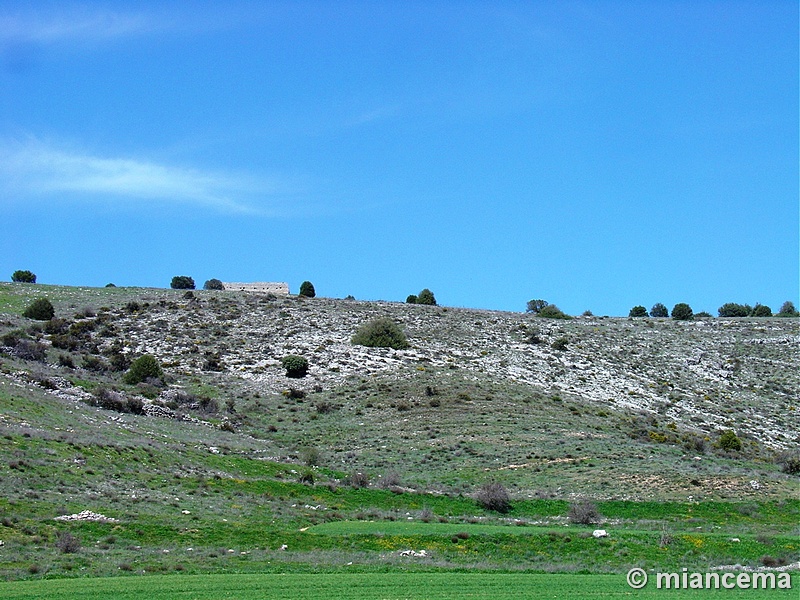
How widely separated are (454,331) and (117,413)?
125ft

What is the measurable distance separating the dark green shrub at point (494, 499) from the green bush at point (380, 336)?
33.4 metres

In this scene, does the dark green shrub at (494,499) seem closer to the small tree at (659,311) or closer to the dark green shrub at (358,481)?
the dark green shrub at (358,481)

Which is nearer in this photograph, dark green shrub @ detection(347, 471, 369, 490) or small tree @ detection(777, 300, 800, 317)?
dark green shrub @ detection(347, 471, 369, 490)

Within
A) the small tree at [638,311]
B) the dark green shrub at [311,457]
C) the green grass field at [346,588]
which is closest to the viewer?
the green grass field at [346,588]

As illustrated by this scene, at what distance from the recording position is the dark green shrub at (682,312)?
102m

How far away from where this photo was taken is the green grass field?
22.9 m

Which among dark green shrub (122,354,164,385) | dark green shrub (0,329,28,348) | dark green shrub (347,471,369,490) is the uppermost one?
dark green shrub (0,329,28,348)

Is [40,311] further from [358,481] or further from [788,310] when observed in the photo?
[788,310]

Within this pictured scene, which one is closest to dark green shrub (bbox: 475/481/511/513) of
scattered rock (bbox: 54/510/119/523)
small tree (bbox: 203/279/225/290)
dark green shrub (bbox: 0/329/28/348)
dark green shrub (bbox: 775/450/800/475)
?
scattered rock (bbox: 54/510/119/523)

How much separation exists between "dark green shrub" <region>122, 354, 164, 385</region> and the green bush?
740 inches

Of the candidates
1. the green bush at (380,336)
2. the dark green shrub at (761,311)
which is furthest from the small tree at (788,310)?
the green bush at (380,336)

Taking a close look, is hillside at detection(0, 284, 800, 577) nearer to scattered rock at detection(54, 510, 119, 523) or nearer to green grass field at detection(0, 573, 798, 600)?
scattered rock at detection(54, 510, 119, 523)

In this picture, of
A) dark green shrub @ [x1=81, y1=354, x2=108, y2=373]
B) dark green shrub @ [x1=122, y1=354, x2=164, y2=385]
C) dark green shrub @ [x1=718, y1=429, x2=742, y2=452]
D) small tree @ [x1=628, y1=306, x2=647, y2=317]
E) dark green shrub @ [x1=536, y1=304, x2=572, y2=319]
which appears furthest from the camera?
small tree @ [x1=628, y1=306, x2=647, y2=317]

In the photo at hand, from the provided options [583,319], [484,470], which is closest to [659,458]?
[484,470]
